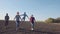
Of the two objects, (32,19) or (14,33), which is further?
(32,19)

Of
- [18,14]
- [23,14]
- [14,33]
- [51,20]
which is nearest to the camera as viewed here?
[14,33]

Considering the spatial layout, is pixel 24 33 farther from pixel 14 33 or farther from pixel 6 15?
pixel 6 15

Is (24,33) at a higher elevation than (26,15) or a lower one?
lower

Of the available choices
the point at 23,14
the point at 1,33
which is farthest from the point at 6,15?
the point at 1,33

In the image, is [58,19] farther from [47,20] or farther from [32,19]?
[32,19]

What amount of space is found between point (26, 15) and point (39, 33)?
5.53 metres

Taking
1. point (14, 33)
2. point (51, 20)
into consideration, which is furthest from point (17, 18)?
point (51, 20)

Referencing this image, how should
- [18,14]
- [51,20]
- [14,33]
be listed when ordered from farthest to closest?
[51,20], [18,14], [14,33]

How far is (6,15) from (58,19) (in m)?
23.0

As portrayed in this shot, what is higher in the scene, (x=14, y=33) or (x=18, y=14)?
(x=18, y=14)

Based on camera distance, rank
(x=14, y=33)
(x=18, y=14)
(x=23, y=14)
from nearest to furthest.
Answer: (x=14, y=33), (x=18, y=14), (x=23, y=14)

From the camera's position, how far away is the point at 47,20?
1748 inches

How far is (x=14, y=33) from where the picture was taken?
19266mm

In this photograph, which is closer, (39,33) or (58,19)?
(39,33)
